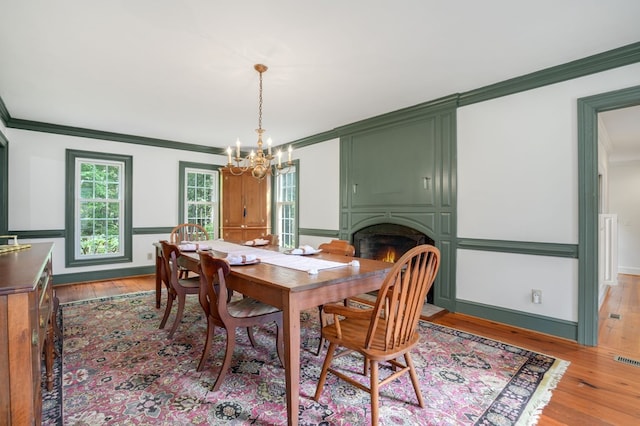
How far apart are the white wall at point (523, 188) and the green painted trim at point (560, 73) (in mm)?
51

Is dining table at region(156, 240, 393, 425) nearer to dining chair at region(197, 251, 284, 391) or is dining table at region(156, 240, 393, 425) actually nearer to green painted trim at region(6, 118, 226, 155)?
dining chair at region(197, 251, 284, 391)

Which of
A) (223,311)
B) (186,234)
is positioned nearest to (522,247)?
(223,311)

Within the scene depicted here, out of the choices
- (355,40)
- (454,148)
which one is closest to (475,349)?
(454,148)

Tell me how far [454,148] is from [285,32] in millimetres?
2294

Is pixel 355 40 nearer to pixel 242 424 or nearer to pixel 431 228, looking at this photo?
pixel 431 228

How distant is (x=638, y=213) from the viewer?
5.86m

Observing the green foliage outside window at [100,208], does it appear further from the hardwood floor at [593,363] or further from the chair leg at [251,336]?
the chair leg at [251,336]

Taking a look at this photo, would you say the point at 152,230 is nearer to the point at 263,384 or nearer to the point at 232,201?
the point at 232,201

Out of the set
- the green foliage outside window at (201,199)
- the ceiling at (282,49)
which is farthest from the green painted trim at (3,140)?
the green foliage outside window at (201,199)

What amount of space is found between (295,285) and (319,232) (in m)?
3.70

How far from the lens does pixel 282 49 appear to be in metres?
2.51

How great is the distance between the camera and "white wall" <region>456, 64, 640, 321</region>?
9.05 ft

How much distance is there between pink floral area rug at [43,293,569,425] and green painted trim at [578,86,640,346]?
0.64 meters

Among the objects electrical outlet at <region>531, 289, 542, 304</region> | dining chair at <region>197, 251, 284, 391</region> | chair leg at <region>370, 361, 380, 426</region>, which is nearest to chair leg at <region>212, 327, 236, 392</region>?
dining chair at <region>197, 251, 284, 391</region>
